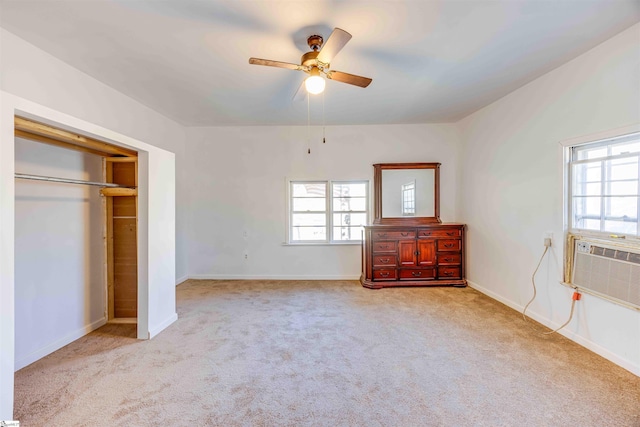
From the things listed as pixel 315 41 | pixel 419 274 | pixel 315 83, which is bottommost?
pixel 419 274

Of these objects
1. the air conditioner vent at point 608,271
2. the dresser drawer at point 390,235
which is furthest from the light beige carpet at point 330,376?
the dresser drawer at point 390,235

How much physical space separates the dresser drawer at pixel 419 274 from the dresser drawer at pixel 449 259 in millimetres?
190

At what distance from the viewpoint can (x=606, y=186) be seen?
2.46 m

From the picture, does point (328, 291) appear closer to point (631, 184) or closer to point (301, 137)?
point (301, 137)

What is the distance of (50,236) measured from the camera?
2.50 m

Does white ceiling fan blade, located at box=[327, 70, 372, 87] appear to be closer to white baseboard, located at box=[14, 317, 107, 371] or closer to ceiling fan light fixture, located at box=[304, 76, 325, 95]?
ceiling fan light fixture, located at box=[304, 76, 325, 95]

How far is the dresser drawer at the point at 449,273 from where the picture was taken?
14.2ft

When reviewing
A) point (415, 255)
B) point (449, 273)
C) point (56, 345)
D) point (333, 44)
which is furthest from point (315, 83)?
point (449, 273)

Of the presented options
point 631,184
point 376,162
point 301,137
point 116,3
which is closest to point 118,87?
point 116,3

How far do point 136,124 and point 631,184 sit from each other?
5408 mm

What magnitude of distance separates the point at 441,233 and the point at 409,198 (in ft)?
2.57

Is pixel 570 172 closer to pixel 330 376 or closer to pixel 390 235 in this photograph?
pixel 390 235

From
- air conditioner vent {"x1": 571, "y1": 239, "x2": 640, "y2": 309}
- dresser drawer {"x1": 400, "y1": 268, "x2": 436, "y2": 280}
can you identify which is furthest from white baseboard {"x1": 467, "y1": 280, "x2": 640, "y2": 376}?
dresser drawer {"x1": 400, "y1": 268, "x2": 436, "y2": 280}

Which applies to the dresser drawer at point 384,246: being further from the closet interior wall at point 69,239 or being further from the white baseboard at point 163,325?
the closet interior wall at point 69,239
